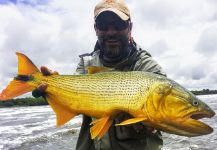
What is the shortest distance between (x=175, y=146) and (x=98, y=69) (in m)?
10.1

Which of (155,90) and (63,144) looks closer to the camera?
(155,90)

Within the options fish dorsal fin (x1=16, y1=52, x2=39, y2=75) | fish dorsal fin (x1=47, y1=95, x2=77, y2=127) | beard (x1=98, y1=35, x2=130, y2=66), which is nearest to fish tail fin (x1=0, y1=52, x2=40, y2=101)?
fish dorsal fin (x1=16, y1=52, x2=39, y2=75)

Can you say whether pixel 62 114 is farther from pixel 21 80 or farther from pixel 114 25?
pixel 114 25

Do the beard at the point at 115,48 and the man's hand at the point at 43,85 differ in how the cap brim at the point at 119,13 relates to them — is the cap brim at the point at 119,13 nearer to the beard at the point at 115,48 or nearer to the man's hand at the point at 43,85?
the beard at the point at 115,48

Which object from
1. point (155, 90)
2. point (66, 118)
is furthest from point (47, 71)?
point (155, 90)

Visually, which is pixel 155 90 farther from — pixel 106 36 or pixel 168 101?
pixel 106 36

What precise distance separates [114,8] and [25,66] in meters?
1.40

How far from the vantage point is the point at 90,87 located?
4062mm

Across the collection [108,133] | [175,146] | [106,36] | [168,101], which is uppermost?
[106,36]

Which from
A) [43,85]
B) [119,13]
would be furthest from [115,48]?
[43,85]

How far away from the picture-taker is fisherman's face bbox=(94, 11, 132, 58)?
15.7 ft

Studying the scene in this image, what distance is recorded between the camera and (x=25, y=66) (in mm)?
4480

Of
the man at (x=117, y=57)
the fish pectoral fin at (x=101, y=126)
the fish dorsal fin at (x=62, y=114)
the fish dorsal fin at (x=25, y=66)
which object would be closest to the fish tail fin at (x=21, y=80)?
the fish dorsal fin at (x=25, y=66)

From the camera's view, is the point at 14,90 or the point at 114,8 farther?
the point at 114,8
